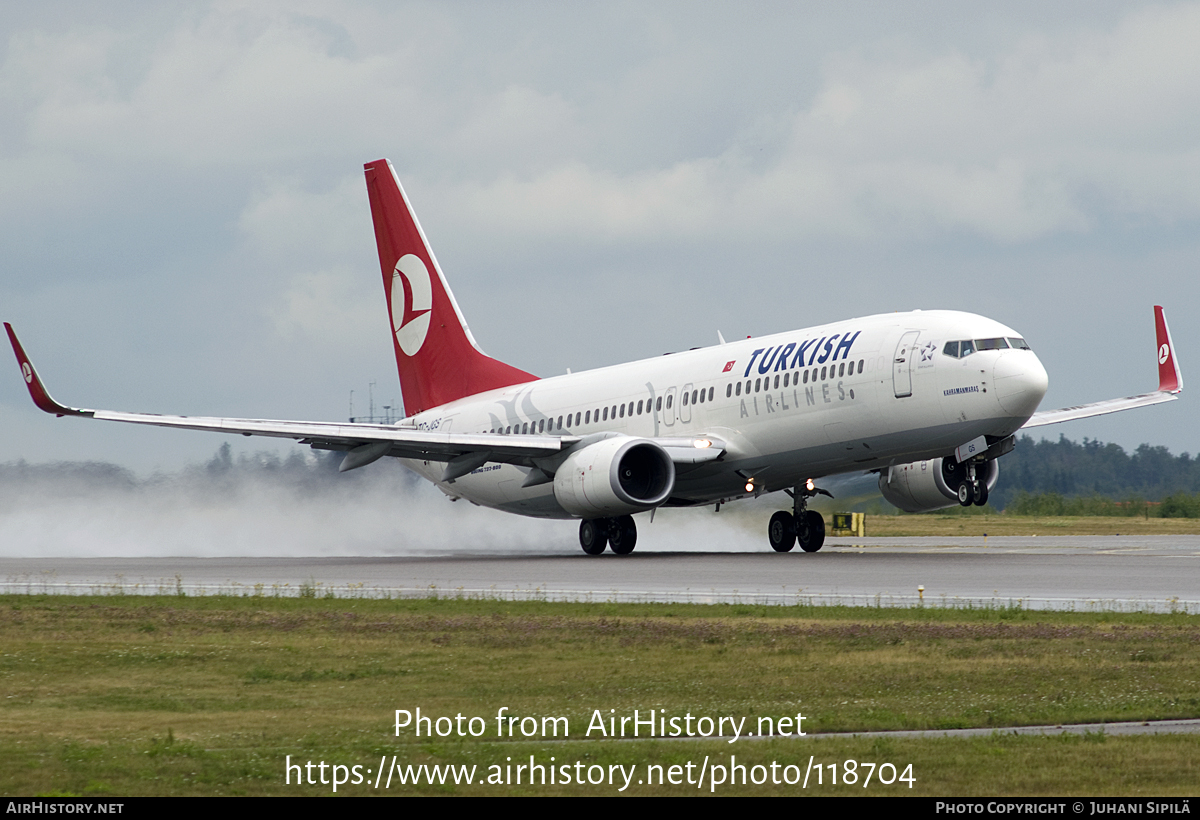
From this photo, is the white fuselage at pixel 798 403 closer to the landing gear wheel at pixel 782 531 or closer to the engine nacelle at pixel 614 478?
the engine nacelle at pixel 614 478

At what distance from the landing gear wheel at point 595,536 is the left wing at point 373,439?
1.97 m

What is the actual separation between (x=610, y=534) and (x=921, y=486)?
7.75 metres

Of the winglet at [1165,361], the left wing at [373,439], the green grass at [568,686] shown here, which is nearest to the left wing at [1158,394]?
the winglet at [1165,361]

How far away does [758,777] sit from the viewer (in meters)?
9.34

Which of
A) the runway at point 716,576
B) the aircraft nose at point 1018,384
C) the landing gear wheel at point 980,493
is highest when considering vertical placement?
the aircraft nose at point 1018,384

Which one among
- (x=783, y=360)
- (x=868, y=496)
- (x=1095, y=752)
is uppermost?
(x=783, y=360)

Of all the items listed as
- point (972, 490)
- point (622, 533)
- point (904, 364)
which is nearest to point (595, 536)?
point (622, 533)

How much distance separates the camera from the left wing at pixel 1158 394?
37.7 m

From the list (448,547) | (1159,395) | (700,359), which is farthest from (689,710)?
(448,547)

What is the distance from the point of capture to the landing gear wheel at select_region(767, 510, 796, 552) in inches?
1464

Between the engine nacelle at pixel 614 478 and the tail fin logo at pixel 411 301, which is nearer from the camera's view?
the engine nacelle at pixel 614 478

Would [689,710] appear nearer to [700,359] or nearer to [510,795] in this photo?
[510,795]

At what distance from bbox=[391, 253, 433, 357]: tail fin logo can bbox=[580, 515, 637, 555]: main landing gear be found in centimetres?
1081
